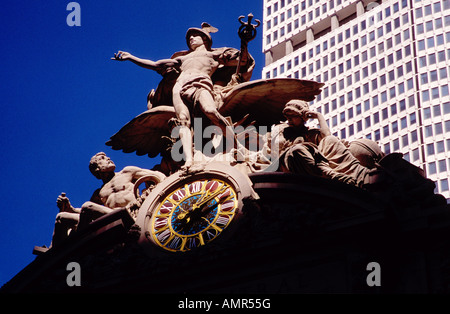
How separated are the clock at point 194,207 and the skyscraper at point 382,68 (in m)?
49.5

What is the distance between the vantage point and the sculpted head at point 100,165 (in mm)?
26328

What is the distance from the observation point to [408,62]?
266 ft

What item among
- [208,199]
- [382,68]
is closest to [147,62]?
[208,199]

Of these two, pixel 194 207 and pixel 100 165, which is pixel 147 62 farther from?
pixel 194 207

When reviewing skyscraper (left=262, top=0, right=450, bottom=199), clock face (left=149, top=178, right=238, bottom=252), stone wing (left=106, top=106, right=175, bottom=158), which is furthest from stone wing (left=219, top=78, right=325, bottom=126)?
skyscraper (left=262, top=0, right=450, bottom=199)

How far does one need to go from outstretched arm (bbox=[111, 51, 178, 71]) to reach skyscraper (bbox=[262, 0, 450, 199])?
46647mm

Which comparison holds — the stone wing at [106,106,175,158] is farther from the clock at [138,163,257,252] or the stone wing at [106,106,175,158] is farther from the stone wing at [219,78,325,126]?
the clock at [138,163,257,252]

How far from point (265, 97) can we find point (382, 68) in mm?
58494

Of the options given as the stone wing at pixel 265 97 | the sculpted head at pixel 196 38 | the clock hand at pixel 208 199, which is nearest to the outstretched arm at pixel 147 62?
the sculpted head at pixel 196 38

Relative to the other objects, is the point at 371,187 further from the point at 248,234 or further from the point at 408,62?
the point at 408,62

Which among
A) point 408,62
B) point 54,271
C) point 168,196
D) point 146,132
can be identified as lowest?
point 54,271

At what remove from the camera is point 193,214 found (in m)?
23.5
